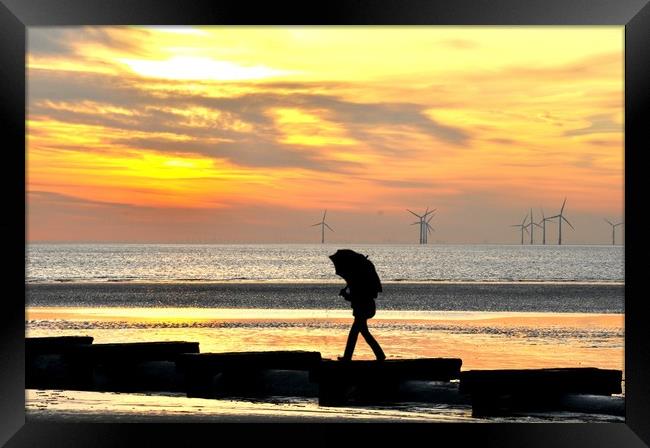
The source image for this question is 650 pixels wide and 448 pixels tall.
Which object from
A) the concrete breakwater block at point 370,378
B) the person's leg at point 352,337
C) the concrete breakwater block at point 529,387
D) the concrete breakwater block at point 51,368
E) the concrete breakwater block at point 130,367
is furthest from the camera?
the concrete breakwater block at point 51,368

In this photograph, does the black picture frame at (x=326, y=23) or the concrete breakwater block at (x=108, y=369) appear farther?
the concrete breakwater block at (x=108, y=369)

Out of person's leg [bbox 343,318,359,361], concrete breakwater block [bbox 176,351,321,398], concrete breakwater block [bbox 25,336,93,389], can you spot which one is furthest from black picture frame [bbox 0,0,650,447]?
concrete breakwater block [bbox 25,336,93,389]

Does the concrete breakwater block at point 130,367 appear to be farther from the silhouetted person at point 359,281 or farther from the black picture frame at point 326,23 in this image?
the black picture frame at point 326,23

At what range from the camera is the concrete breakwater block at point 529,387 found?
32.0 feet

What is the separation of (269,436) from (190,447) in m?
0.63

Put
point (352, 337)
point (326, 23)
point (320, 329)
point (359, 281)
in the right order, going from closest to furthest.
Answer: point (326, 23) < point (359, 281) < point (352, 337) < point (320, 329)

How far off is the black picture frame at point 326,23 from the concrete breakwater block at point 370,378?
2.98m

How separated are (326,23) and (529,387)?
498 centimetres

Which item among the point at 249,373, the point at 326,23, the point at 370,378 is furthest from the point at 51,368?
the point at 326,23

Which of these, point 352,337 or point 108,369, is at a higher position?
point 352,337

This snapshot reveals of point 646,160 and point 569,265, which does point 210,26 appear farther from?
point 569,265

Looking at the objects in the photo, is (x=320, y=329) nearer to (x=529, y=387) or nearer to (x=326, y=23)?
(x=529, y=387)

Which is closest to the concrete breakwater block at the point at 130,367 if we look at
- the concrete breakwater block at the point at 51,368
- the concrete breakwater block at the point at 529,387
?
the concrete breakwater block at the point at 51,368

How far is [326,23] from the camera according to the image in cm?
680
